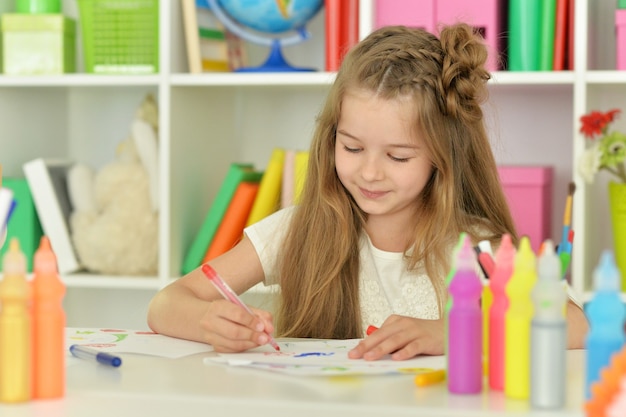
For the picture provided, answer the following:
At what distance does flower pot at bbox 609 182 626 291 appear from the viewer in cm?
203

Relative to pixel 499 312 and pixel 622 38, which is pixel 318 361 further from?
pixel 622 38

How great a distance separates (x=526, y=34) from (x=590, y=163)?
31 cm

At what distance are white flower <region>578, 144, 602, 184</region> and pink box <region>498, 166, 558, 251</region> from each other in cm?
15

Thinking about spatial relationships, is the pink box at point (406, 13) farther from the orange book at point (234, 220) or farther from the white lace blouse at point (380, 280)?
the white lace blouse at point (380, 280)

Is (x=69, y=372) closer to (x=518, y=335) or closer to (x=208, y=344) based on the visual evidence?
(x=208, y=344)

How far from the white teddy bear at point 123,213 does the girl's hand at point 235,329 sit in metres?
1.19

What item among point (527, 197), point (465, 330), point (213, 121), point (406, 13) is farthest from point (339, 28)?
point (465, 330)

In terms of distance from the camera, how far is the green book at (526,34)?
2.02 m

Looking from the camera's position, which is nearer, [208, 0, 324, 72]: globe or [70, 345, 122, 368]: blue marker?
[70, 345, 122, 368]: blue marker

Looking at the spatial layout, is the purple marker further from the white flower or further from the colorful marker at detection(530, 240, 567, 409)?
the white flower

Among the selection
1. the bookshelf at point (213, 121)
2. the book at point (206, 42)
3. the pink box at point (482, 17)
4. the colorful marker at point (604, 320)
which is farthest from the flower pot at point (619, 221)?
the colorful marker at point (604, 320)

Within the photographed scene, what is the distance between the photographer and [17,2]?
2336mm

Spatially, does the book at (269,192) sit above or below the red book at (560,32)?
below

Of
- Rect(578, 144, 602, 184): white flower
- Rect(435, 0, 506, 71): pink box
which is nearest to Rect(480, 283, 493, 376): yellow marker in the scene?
Rect(578, 144, 602, 184): white flower
